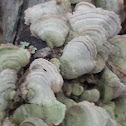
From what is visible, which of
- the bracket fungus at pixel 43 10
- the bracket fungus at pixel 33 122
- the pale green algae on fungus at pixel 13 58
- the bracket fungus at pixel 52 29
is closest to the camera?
the bracket fungus at pixel 33 122

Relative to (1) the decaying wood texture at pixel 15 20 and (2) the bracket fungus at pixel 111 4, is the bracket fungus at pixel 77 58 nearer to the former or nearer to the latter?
(1) the decaying wood texture at pixel 15 20

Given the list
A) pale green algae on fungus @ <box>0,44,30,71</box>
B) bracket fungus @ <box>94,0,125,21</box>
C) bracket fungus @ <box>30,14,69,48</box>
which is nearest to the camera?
pale green algae on fungus @ <box>0,44,30,71</box>

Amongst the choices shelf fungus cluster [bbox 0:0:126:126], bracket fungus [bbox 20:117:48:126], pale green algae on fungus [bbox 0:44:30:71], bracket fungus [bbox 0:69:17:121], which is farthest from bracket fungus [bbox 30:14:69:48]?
A: bracket fungus [bbox 20:117:48:126]

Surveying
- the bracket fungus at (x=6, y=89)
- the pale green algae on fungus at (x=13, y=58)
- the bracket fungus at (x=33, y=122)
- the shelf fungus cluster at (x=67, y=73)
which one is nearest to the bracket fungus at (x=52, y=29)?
the shelf fungus cluster at (x=67, y=73)

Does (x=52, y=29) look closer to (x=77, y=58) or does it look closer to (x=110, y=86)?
(x=77, y=58)

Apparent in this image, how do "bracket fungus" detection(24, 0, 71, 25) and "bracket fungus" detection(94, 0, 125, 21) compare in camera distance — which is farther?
"bracket fungus" detection(94, 0, 125, 21)

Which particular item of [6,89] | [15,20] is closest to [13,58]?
[6,89]

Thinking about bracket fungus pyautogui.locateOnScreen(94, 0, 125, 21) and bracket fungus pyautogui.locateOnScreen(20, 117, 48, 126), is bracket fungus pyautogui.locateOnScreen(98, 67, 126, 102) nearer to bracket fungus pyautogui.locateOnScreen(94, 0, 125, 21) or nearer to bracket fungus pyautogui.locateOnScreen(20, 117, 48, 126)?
bracket fungus pyautogui.locateOnScreen(20, 117, 48, 126)

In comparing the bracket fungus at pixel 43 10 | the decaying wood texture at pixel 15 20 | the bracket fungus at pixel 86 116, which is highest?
the bracket fungus at pixel 43 10
